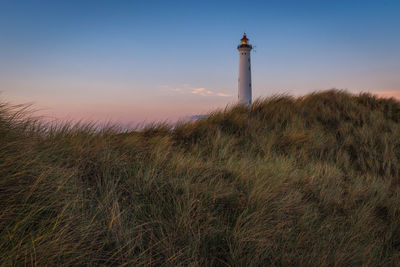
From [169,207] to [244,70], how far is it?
17692 mm

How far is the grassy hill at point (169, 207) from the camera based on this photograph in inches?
61.7

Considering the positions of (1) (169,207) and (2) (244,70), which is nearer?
(1) (169,207)

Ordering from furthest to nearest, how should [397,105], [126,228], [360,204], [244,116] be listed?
1. [397,105]
2. [244,116]
3. [360,204]
4. [126,228]

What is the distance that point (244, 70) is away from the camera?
61.0 ft

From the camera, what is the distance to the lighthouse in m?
18.3

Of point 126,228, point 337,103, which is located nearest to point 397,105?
point 337,103

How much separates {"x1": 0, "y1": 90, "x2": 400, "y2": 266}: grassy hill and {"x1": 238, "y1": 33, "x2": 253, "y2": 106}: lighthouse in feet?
47.6

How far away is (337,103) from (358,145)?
6.72 ft

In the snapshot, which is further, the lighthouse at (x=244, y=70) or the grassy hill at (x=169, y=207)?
the lighthouse at (x=244, y=70)

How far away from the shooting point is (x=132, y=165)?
9.02 feet

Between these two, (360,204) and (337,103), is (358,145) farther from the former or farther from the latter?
(360,204)

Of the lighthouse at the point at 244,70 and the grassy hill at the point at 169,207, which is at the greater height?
the lighthouse at the point at 244,70

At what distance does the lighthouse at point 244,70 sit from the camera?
1830cm

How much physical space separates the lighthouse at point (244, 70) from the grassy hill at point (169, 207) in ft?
47.6
